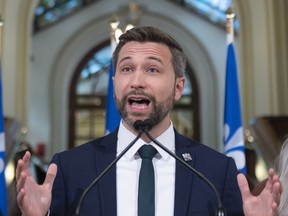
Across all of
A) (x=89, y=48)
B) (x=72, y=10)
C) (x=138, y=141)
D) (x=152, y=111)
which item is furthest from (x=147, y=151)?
(x=72, y=10)

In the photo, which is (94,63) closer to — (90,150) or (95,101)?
(95,101)

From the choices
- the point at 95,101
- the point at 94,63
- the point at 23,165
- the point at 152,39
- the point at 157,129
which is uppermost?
the point at 94,63

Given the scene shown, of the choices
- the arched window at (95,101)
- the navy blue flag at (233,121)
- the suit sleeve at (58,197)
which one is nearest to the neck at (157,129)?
the suit sleeve at (58,197)

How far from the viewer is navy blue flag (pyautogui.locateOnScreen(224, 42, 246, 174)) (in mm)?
4871

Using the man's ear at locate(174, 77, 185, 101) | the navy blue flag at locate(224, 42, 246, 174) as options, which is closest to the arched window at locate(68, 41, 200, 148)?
the navy blue flag at locate(224, 42, 246, 174)

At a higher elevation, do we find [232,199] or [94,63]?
[94,63]

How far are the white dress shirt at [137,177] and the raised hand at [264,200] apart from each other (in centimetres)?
27

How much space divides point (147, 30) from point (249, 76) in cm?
632

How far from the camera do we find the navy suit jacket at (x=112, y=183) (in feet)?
7.23

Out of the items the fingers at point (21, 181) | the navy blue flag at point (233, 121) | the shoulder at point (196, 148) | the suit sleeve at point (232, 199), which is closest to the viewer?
the fingers at point (21, 181)

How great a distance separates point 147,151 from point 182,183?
0.17 m

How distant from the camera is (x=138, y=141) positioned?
7.54ft

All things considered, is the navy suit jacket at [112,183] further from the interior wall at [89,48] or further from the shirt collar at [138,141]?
the interior wall at [89,48]

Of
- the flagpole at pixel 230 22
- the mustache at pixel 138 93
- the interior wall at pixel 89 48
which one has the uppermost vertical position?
the interior wall at pixel 89 48
